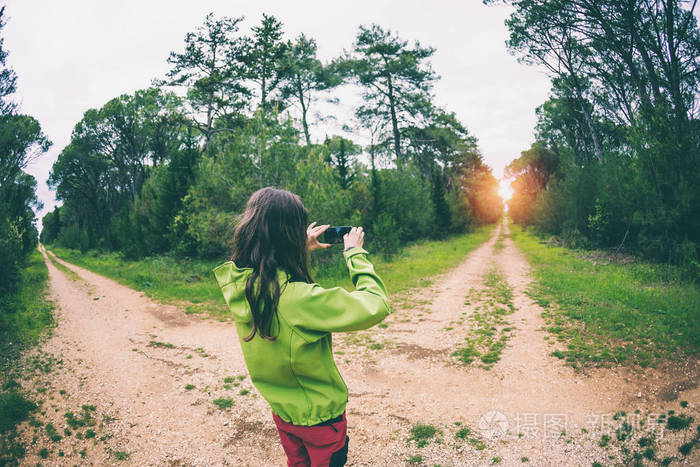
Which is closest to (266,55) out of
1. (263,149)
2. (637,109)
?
(263,149)

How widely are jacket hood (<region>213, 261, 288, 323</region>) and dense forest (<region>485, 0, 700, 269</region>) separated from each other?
10.4m

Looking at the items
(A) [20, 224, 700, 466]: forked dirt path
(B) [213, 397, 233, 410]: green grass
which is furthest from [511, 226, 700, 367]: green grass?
(B) [213, 397, 233, 410]: green grass

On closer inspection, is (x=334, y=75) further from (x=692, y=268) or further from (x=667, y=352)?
(x=667, y=352)

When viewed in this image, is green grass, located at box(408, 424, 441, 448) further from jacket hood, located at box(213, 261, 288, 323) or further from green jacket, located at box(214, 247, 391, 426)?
jacket hood, located at box(213, 261, 288, 323)

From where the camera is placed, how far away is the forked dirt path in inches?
138

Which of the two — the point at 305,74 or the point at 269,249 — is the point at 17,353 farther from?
the point at 305,74

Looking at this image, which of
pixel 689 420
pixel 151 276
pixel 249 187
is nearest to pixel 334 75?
pixel 249 187

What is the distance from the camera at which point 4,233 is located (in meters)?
10.2

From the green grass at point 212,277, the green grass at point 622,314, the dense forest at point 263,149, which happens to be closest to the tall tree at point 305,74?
the dense forest at point 263,149

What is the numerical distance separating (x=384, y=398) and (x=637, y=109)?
11.9 m

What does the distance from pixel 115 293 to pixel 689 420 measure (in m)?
14.5

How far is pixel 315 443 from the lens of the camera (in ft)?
5.16

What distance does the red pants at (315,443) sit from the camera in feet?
5.13

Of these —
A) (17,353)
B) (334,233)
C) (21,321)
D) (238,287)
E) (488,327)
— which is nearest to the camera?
(238,287)
